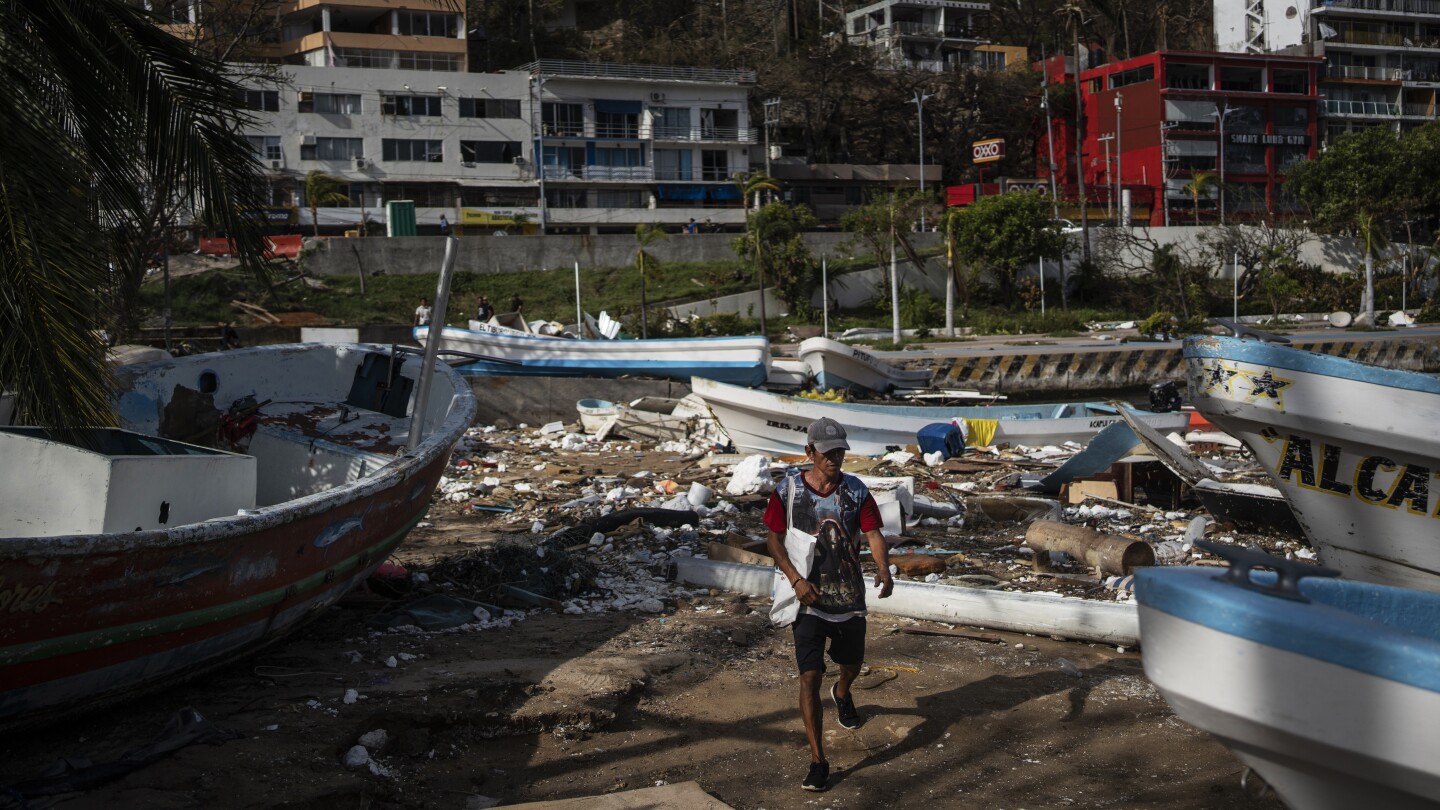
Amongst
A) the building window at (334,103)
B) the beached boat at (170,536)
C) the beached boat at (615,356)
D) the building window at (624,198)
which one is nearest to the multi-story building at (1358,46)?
the building window at (624,198)

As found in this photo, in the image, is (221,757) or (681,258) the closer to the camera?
(221,757)

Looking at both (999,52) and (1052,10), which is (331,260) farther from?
(1052,10)

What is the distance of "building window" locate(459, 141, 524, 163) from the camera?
1831 inches

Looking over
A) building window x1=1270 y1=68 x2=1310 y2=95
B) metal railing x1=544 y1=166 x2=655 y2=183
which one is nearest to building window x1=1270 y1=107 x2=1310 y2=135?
building window x1=1270 y1=68 x2=1310 y2=95

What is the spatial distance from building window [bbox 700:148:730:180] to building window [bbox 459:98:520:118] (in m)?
8.00

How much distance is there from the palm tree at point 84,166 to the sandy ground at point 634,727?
1.67m

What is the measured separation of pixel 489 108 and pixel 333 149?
6171 millimetres

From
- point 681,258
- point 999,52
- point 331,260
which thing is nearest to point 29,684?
point 331,260

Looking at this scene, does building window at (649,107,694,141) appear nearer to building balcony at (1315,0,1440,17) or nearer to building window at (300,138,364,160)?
building window at (300,138,364,160)

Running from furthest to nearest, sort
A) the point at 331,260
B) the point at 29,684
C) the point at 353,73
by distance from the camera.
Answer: the point at 353,73
the point at 331,260
the point at 29,684

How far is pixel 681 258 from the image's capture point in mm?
40094

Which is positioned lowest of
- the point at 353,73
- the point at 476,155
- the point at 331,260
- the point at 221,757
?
the point at 221,757

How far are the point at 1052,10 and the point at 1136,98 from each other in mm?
19684

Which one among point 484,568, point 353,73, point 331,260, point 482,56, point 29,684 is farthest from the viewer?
point 482,56
